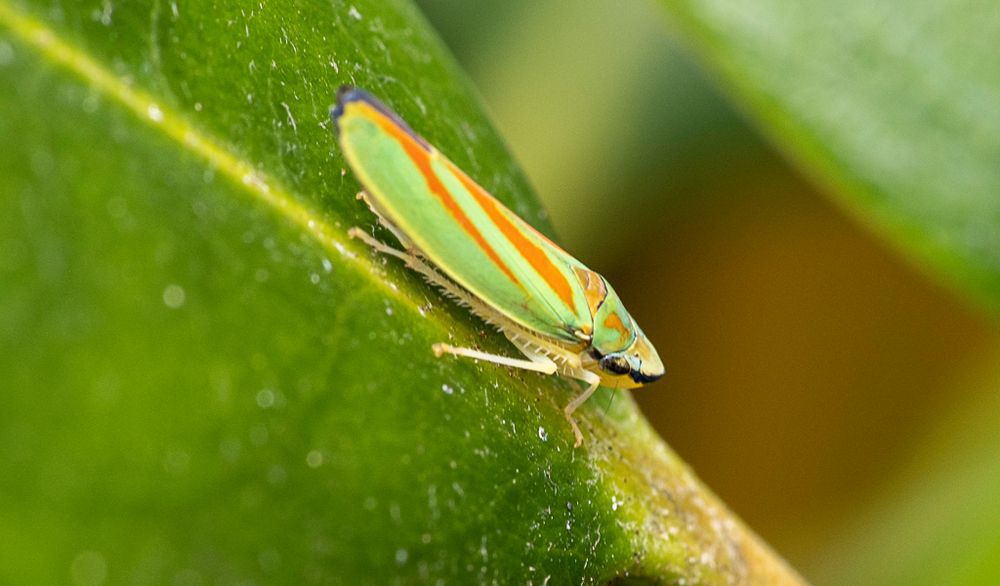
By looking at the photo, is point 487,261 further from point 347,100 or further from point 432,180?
point 347,100

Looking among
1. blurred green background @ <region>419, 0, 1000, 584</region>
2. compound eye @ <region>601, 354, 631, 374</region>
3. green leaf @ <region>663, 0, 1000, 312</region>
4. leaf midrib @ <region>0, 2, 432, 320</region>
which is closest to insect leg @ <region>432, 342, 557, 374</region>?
leaf midrib @ <region>0, 2, 432, 320</region>

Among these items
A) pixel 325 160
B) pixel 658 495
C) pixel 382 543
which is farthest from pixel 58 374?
pixel 658 495

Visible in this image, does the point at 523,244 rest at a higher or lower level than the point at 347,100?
lower

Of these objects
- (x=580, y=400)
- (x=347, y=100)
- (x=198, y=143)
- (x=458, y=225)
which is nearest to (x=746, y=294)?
(x=580, y=400)

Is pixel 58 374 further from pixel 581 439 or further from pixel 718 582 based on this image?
pixel 718 582

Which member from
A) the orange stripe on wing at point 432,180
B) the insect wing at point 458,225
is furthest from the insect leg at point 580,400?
the orange stripe on wing at point 432,180
